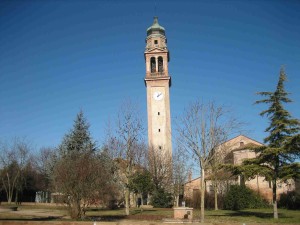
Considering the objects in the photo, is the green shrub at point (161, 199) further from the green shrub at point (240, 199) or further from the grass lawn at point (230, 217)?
the grass lawn at point (230, 217)

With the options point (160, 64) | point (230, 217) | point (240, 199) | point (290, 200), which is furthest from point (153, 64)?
point (230, 217)

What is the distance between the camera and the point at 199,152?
69.1 ft

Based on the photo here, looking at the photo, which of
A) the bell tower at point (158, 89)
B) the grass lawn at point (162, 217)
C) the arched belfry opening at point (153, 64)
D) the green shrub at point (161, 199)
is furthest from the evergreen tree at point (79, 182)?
the arched belfry opening at point (153, 64)

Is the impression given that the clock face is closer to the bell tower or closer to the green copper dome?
the bell tower

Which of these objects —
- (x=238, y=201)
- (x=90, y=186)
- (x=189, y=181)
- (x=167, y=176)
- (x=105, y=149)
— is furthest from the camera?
(x=189, y=181)

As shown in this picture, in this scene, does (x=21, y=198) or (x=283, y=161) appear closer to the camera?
(x=283, y=161)

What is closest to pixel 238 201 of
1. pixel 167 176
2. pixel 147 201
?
pixel 167 176

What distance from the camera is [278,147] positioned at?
2262cm

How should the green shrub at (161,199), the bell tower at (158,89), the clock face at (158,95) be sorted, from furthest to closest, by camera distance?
the clock face at (158,95) → the bell tower at (158,89) → the green shrub at (161,199)

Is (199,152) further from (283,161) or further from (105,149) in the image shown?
(105,149)

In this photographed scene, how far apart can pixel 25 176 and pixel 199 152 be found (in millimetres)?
37232

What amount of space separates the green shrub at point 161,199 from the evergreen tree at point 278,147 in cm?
1714


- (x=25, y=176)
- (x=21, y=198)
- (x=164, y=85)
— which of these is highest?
(x=164, y=85)

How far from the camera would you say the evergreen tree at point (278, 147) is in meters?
21.8
